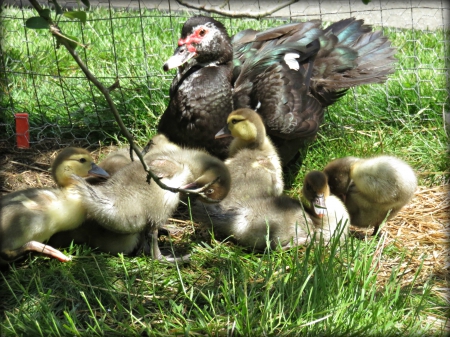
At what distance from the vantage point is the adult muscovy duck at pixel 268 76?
14.2 ft

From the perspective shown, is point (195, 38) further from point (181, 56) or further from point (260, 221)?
point (260, 221)

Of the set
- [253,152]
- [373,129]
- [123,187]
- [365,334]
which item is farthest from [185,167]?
[373,129]

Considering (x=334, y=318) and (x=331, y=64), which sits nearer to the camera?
(x=334, y=318)

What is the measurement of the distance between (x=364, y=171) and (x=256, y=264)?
0.87 metres

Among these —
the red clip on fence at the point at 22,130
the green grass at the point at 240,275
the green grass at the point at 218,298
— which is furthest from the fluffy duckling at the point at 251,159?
the red clip on fence at the point at 22,130

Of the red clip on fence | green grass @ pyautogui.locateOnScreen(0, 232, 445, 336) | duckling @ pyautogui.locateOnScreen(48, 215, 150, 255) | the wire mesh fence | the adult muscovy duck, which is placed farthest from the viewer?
the wire mesh fence

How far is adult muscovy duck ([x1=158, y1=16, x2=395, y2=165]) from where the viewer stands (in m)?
4.32

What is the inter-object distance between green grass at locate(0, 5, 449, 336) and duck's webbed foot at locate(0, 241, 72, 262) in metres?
0.06

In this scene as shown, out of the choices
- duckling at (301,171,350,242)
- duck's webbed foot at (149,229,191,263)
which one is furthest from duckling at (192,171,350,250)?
duck's webbed foot at (149,229,191,263)

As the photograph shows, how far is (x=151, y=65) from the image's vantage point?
5480 mm

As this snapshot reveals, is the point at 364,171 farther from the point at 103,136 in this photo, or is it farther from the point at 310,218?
the point at 103,136

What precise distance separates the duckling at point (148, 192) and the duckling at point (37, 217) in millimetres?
113

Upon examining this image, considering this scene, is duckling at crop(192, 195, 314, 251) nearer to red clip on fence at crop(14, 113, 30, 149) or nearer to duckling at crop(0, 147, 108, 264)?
duckling at crop(0, 147, 108, 264)

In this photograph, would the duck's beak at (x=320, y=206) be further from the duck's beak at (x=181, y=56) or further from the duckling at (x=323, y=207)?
the duck's beak at (x=181, y=56)
